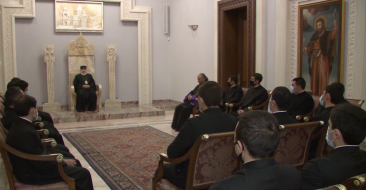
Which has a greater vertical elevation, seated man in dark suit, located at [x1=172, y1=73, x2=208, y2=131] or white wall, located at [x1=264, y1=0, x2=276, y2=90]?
white wall, located at [x1=264, y1=0, x2=276, y2=90]

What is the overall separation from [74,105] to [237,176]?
854 centimetres

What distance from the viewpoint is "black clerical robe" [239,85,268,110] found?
6.57 meters

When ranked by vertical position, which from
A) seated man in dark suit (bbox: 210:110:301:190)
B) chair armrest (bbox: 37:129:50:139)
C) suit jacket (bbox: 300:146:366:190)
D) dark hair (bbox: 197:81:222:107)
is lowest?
chair armrest (bbox: 37:129:50:139)

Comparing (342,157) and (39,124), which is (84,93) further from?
(342,157)

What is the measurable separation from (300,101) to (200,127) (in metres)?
3.28

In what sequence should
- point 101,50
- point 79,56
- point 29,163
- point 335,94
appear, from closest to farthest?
point 29,163 → point 335,94 → point 79,56 → point 101,50

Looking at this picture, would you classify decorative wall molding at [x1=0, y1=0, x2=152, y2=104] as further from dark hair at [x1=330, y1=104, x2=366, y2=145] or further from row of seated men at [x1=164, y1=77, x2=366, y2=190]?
dark hair at [x1=330, y1=104, x2=366, y2=145]

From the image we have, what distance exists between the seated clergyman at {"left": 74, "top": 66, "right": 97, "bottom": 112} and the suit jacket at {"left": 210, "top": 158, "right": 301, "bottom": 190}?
26.7 ft

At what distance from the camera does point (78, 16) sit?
405 inches

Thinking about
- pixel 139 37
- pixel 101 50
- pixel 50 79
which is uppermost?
pixel 139 37

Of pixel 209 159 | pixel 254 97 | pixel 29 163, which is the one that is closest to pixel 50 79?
pixel 254 97

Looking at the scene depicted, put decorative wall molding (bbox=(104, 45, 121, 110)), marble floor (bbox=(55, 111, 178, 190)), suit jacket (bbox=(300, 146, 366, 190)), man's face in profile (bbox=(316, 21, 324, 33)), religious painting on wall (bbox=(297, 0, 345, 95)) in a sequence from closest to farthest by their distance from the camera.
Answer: suit jacket (bbox=(300, 146, 366, 190)), religious painting on wall (bbox=(297, 0, 345, 95)), man's face in profile (bbox=(316, 21, 324, 33)), marble floor (bbox=(55, 111, 178, 190)), decorative wall molding (bbox=(104, 45, 121, 110))

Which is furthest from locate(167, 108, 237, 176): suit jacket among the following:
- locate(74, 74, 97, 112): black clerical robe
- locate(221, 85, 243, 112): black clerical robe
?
locate(74, 74, 97, 112): black clerical robe

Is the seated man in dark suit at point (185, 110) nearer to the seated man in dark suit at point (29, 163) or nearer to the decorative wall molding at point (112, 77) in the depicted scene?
the decorative wall molding at point (112, 77)
